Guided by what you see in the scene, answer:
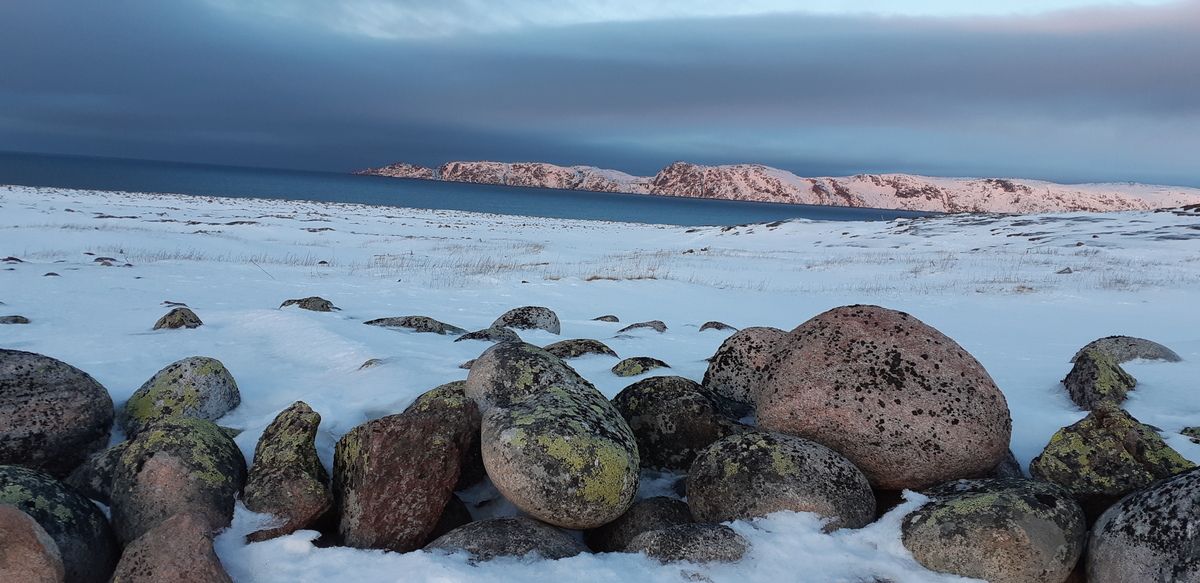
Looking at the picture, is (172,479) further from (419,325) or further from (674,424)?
(419,325)

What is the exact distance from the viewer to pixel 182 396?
626cm

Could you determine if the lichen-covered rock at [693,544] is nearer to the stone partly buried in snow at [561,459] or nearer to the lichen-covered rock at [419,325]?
the stone partly buried in snow at [561,459]

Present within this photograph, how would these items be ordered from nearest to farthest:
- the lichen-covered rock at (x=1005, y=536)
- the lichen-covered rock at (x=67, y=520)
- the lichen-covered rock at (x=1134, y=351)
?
the lichen-covered rock at (x=67, y=520)
the lichen-covered rock at (x=1005, y=536)
the lichen-covered rock at (x=1134, y=351)

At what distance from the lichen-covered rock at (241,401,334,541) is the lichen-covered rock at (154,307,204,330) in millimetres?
5631

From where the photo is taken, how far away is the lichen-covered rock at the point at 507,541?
14.6 ft

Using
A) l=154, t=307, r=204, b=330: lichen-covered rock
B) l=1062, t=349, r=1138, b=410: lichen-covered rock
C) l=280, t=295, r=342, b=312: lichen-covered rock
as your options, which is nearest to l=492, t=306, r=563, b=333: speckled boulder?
l=280, t=295, r=342, b=312: lichen-covered rock

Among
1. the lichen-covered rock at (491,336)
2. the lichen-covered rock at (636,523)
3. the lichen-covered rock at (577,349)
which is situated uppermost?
the lichen-covered rock at (577,349)

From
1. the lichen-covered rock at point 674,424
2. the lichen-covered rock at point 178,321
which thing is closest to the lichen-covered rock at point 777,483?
the lichen-covered rock at point 674,424

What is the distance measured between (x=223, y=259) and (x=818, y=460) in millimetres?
22936

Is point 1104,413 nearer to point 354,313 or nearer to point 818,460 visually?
point 818,460

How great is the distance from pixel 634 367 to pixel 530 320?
4.27 meters

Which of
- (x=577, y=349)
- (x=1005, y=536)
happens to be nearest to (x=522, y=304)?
(x=577, y=349)

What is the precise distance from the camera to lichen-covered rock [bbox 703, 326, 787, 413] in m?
6.62

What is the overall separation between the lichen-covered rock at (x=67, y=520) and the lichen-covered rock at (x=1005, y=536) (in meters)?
5.10
